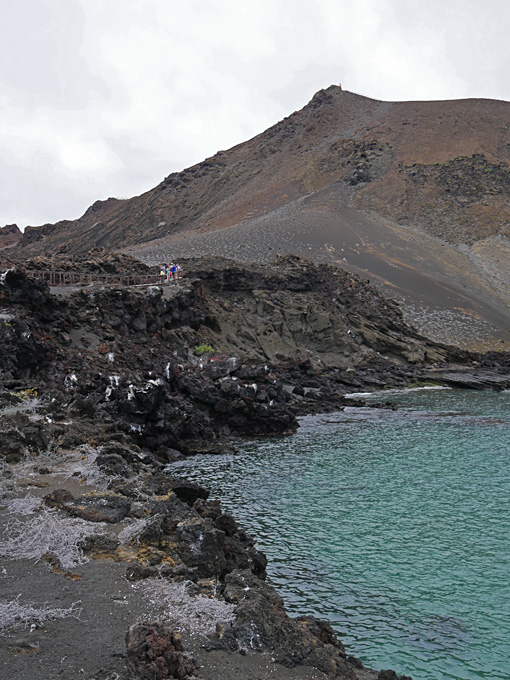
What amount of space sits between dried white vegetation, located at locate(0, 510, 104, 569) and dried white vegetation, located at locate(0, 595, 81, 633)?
137 centimetres

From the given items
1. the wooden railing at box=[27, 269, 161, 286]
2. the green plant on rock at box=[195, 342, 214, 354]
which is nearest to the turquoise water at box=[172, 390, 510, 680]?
the green plant on rock at box=[195, 342, 214, 354]

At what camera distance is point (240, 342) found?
4816cm

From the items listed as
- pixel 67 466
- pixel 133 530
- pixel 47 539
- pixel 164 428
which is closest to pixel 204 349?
pixel 164 428

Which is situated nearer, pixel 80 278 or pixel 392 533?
pixel 392 533

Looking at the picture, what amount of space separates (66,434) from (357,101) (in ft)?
516

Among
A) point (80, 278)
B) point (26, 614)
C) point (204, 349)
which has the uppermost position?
point (80, 278)

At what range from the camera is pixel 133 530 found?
9812mm

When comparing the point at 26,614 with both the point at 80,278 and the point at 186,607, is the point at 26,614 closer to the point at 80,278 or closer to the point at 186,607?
the point at 186,607

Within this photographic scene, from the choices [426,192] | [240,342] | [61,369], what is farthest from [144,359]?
[426,192]

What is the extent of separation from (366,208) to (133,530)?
100 meters

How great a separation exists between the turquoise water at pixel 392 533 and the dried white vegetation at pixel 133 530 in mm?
3230

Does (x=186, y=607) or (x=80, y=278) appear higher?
(x=80, y=278)

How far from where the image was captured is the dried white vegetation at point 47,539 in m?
8.55

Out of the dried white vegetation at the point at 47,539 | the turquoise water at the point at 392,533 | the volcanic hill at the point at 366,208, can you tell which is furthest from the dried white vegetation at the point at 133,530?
the volcanic hill at the point at 366,208
